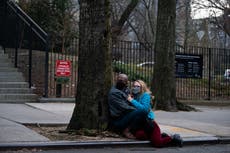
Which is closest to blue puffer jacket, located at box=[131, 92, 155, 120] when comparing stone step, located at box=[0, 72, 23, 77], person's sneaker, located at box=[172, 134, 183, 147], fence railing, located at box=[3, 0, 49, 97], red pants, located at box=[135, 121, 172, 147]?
red pants, located at box=[135, 121, 172, 147]

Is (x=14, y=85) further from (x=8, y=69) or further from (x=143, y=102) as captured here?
(x=143, y=102)

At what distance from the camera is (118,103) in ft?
34.9

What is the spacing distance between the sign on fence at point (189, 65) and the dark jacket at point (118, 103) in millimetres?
10685

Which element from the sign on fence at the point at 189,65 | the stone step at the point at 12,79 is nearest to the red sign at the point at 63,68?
the stone step at the point at 12,79

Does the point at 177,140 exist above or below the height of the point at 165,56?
below

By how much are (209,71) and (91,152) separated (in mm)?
14229

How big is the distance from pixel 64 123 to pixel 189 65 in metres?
10.3

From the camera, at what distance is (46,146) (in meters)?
9.28

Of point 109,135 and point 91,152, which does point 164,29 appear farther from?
point 91,152

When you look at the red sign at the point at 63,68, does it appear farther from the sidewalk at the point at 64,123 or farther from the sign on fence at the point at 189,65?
the sign on fence at the point at 189,65

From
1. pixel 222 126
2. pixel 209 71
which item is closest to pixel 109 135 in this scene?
pixel 222 126

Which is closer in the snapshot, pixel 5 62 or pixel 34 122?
pixel 34 122

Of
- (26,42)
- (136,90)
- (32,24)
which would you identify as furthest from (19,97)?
(136,90)

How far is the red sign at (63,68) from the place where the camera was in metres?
17.3
